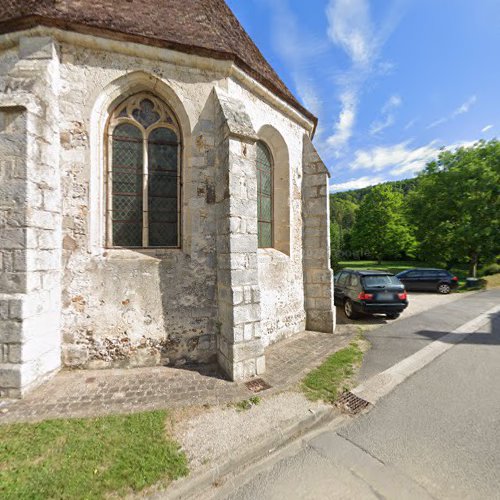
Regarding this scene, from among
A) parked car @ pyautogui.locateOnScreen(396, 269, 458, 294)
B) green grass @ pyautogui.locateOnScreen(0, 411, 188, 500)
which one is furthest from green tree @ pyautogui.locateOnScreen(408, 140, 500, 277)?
green grass @ pyautogui.locateOnScreen(0, 411, 188, 500)

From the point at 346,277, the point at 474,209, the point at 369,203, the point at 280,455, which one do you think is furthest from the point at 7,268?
the point at 369,203

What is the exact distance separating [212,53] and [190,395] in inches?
232

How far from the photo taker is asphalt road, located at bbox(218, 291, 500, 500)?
2.38 meters

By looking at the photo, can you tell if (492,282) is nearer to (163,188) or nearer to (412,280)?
(412,280)

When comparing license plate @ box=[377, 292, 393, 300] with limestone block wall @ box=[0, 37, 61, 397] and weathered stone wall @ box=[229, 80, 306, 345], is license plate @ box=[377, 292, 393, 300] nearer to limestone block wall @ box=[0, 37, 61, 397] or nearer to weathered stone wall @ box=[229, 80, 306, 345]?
weathered stone wall @ box=[229, 80, 306, 345]

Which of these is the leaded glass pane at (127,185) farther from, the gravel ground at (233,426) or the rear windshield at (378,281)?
the rear windshield at (378,281)

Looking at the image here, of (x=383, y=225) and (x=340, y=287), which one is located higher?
(x=383, y=225)

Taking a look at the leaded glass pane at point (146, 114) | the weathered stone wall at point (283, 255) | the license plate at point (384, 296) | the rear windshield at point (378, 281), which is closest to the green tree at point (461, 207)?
the rear windshield at point (378, 281)

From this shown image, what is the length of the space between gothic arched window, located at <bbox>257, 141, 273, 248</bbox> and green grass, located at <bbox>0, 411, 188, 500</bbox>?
438 cm

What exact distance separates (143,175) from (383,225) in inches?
1212

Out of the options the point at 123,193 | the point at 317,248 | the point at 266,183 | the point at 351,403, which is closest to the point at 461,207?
the point at 317,248

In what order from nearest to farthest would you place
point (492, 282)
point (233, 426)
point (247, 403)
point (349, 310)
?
point (233, 426), point (247, 403), point (349, 310), point (492, 282)

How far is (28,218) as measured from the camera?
12.4 ft

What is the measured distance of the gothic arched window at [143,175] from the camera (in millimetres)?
4773
